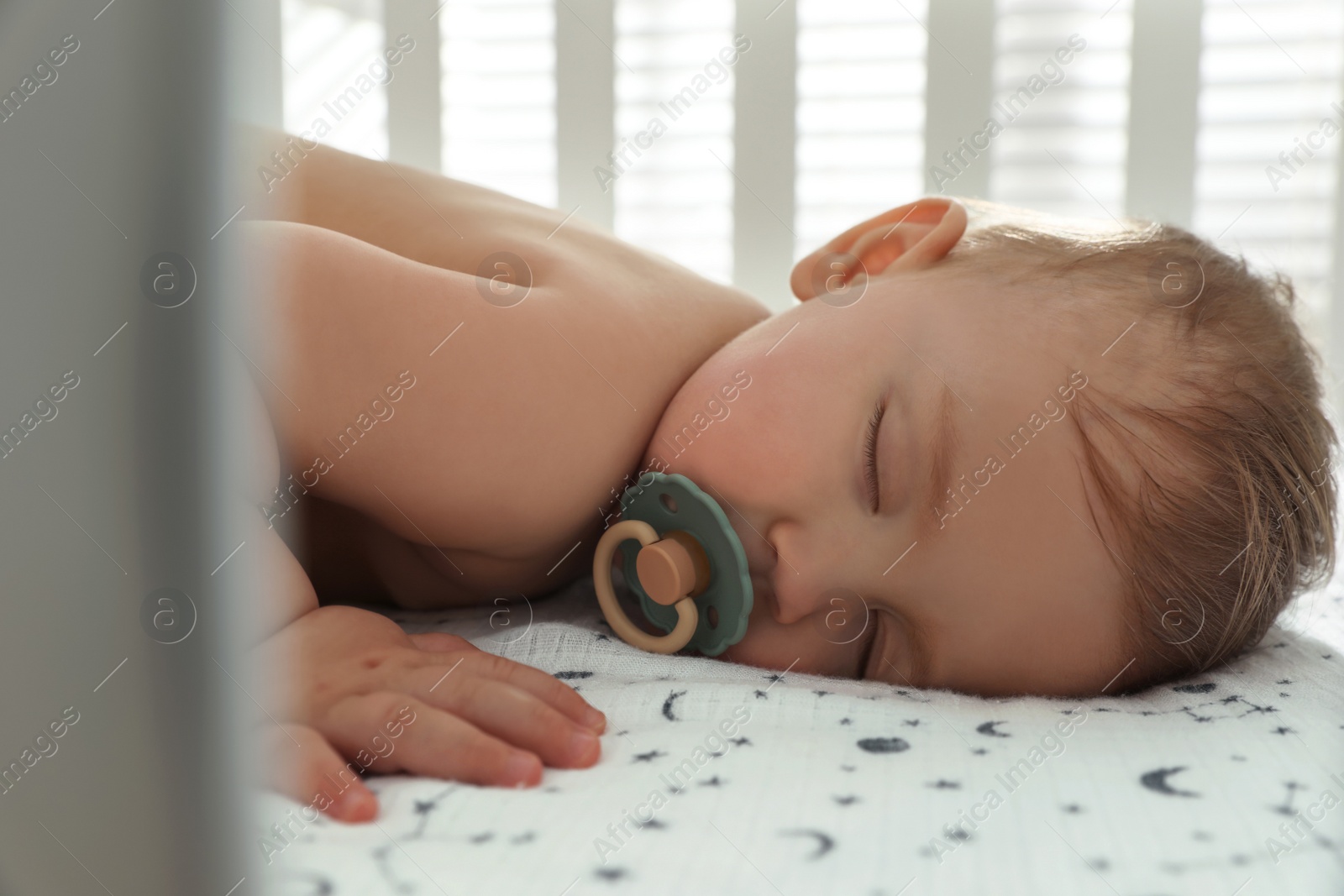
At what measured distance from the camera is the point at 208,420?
0.94ft

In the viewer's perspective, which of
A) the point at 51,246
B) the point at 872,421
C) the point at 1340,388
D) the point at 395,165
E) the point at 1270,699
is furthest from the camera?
the point at 1340,388

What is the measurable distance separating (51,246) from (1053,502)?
1.94 feet

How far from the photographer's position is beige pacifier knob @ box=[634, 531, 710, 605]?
Result: 0.68 meters

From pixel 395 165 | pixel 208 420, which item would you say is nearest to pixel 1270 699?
pixel 208 420

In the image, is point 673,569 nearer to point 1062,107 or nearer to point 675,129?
point 675,129

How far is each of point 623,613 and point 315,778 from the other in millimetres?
371

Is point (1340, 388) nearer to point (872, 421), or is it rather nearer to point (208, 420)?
point (872, 421)

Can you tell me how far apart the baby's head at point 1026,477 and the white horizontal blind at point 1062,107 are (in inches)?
34.9

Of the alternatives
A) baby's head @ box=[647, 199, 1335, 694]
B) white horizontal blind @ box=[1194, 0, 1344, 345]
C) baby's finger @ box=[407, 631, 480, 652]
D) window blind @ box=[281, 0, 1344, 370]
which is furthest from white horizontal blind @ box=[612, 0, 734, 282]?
baby's finger @ box=[407, 631, 480, 652]

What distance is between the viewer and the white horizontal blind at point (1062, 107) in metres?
1.54

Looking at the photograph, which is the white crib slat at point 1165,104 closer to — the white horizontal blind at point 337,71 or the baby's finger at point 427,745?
the white horizontal blind at point 337,71

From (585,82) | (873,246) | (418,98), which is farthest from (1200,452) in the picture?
(418,98)

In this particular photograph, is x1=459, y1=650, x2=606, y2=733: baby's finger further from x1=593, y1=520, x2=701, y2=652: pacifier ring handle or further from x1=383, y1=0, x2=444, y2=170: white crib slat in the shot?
x1=383, y1=0, x2=444, y2=170: white crib slat

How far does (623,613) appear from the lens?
76 centimetres
